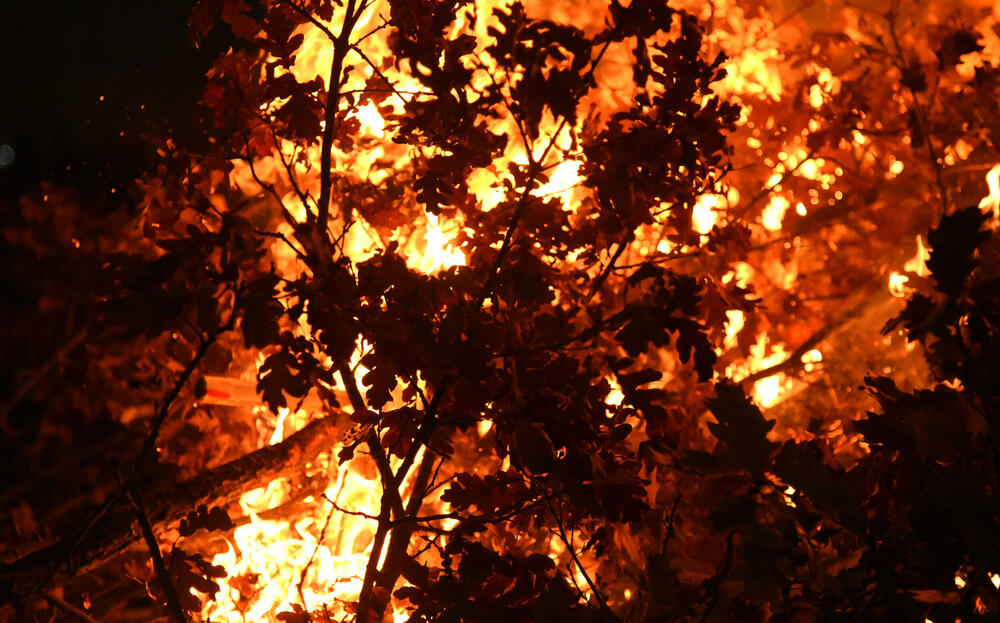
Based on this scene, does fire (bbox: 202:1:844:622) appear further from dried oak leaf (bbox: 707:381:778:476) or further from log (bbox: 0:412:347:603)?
dried oak leaf (bbox: 707:381:778:476)

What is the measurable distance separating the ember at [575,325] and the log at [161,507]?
0.01 metres

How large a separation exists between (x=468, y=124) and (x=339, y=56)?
0.50 metres

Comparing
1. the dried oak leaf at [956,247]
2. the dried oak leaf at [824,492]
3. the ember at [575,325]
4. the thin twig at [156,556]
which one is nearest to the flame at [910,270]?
the ember at [575,325]

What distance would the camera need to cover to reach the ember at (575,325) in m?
1.42

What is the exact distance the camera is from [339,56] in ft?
7.03

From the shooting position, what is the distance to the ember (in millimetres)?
1420

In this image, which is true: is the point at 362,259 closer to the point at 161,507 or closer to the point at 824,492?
the point at 161,507

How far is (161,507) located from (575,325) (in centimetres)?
188

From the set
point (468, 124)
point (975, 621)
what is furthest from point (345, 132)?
point (975, 621)

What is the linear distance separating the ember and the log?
0.01 m

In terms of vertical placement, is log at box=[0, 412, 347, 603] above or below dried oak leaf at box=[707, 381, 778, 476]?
above

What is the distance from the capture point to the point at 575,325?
8.81ft

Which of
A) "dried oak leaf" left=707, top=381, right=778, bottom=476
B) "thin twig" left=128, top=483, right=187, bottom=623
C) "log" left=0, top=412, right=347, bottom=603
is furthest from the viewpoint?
"log" left=0, top=412, right=347, bottom=603

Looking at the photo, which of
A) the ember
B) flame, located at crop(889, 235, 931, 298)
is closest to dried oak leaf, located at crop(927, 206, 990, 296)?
the ember
